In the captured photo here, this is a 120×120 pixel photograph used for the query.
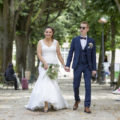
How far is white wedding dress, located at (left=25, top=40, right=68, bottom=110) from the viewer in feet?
33.0

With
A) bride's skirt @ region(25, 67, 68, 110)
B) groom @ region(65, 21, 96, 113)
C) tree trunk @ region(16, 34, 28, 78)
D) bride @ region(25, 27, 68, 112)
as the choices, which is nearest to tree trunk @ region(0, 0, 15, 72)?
tree trunk @ region(16, 34, 28, 78)

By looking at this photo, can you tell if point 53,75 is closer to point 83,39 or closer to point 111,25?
point 83,39

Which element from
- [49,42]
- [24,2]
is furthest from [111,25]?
[49,42]

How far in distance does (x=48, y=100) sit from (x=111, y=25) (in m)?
17.2

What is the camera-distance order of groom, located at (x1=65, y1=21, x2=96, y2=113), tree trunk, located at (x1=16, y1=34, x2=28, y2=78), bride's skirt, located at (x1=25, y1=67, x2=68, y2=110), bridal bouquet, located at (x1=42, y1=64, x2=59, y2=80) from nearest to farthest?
groom, located at (x1=65, y1=21, x2=96, y2=113)
bride's skirt, located at (x1=25, y1=67, x2=68, y2=110)
bridal bouquet, located at (x1=42, y1=64, x2=59, y2=80)
tree trunk, located at (x1=16, y1=34, x2=28, y2=78)

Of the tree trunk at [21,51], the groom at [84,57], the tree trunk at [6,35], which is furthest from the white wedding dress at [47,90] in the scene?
the tree trunk at [21,51]

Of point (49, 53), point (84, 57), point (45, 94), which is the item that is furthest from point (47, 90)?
point (84, 57)

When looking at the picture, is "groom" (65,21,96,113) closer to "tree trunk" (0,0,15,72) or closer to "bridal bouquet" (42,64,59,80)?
"bridal bouquet" (42,64,59,80)

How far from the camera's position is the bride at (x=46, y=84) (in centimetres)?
1005

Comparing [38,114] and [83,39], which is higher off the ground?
[83,39]

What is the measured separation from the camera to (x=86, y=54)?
9.84m

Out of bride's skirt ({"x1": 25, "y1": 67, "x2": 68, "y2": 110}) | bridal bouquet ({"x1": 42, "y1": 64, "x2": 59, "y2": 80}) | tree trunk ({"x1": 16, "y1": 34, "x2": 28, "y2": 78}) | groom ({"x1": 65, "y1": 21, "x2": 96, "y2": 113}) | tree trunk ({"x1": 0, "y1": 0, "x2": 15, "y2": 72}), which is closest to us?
groom ({"x1": 65, "y1": 21, "x2": 96, "y2": 113})

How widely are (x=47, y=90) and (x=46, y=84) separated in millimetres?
156

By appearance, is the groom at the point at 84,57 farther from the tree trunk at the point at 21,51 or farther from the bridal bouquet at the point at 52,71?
the tree trunk at the point at 21,51
